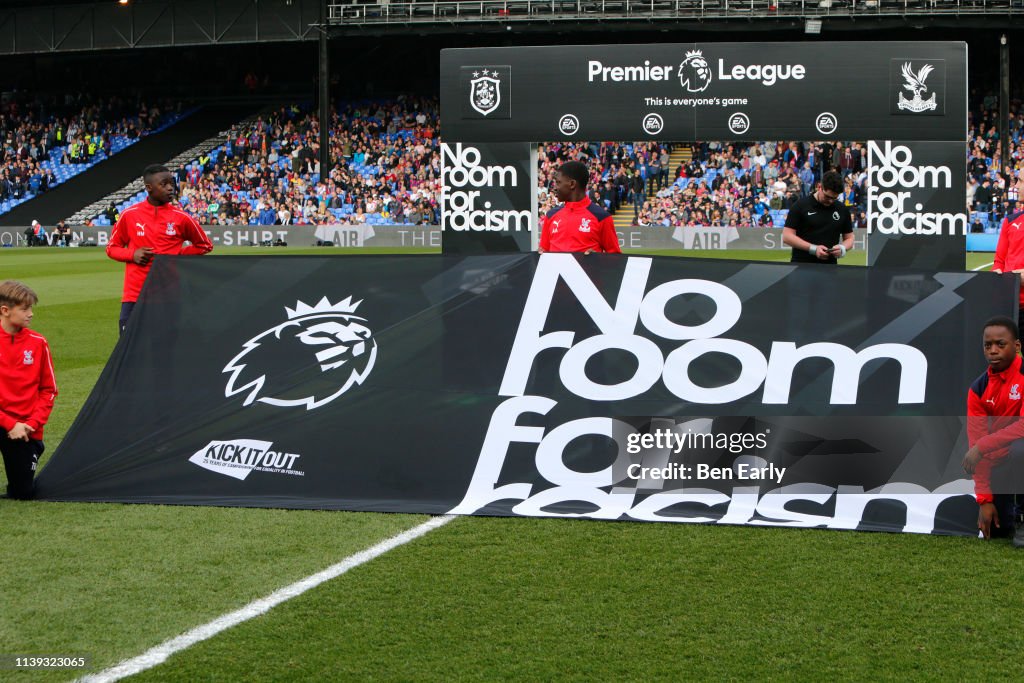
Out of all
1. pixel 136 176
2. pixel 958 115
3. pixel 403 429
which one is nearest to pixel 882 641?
pixel 403 429

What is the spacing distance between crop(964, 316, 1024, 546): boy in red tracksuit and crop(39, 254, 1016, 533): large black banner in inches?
5.6

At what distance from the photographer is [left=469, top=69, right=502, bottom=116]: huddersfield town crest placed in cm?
1249

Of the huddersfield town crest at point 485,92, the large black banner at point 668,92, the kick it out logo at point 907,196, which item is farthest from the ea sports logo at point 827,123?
the huddersfield town crest at point 485,92

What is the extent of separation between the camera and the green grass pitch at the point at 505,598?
4113 mm

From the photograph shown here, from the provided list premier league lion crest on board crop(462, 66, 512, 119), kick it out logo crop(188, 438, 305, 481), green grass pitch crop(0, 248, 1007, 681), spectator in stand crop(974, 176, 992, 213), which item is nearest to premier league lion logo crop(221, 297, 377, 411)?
kick it out logo crop(188, 438, 305, 481)

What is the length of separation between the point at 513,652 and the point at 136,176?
1730 inches

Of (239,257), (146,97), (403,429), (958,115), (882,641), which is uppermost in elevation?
(146,97)

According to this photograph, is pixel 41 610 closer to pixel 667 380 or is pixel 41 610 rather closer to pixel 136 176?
pixel 667 380

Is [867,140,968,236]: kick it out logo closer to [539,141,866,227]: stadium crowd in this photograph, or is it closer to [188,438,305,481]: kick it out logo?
[188,438,305,481]: kick it out logo

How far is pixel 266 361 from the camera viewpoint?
6.60 meters

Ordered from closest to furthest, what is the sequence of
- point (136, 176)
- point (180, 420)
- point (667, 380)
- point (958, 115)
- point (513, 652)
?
point (513, 652)
point (667, 380)
point (180, 420)
point (958, 115)
point (136, 176)

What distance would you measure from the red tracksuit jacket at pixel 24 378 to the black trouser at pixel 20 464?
0.07 metres

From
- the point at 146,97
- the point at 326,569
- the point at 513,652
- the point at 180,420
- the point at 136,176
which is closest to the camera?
the point at 513,652

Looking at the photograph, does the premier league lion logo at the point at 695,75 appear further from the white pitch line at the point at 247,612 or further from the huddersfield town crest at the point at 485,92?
the white pitch line at the point at 247,612
